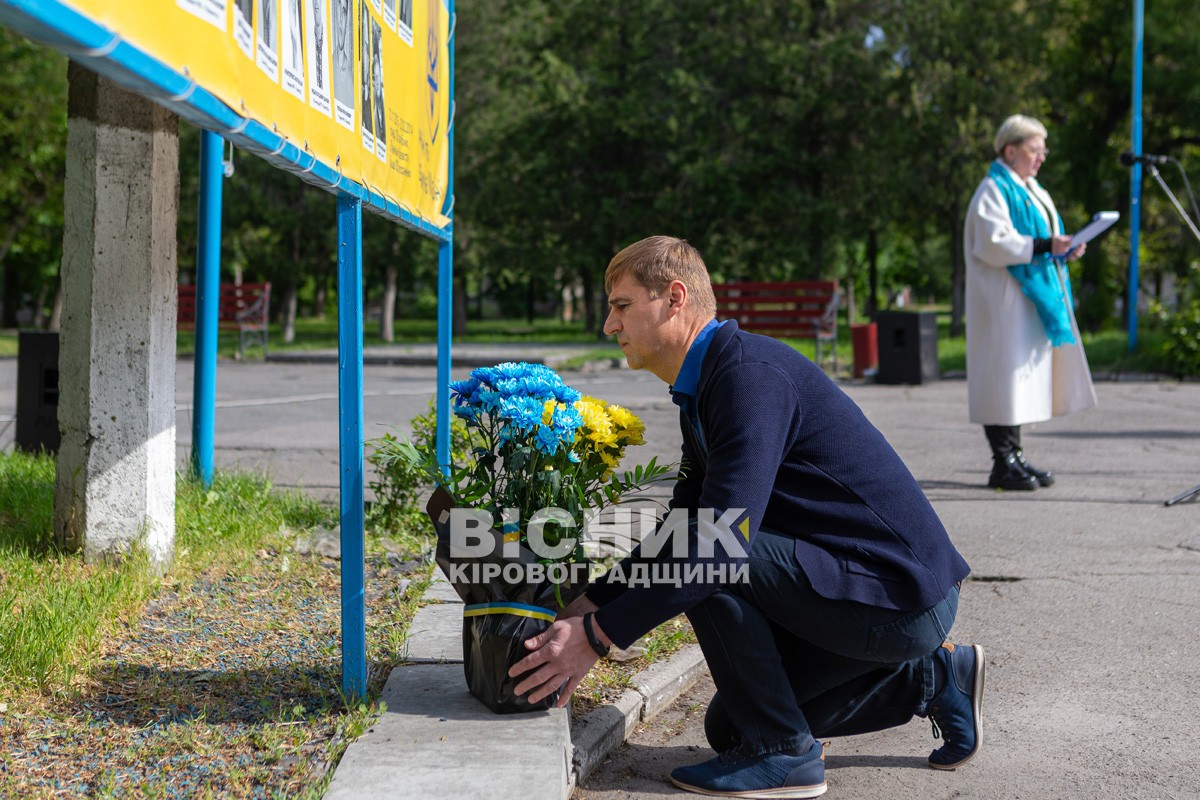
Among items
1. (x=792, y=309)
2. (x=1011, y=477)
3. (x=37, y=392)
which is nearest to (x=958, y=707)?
(x=1011, y=477)

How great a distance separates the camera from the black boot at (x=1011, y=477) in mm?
7531

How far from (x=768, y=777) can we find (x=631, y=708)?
62 cm

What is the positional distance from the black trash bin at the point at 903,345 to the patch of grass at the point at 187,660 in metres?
10.7

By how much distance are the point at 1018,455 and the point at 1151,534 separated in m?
1.41

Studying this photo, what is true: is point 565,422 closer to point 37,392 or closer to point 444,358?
point 444,358

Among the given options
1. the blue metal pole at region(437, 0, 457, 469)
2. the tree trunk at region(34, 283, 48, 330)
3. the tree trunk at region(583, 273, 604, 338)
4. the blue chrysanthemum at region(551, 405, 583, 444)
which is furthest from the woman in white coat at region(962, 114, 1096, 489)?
the tree trunk at region(34, 283, 48, 330)

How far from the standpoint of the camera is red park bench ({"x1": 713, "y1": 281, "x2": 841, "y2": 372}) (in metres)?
17.5

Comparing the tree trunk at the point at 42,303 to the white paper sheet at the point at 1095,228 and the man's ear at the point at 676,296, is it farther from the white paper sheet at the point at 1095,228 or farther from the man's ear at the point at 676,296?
the man's ear at the point at 676,296

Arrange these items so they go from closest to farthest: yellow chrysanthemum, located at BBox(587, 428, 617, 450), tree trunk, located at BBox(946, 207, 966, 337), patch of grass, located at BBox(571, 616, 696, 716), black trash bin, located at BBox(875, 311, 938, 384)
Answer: yellow chrysanthemum, located at BBox(587, 428, 617, 450) < patch of grass, located at BBox(571, 616, 696, 716) < black trash bin, located at BBox(875, 311, 938, 384) < tree trunk, located at BBox(946, 207, 966, 337)

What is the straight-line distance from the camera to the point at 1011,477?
7.55 meters

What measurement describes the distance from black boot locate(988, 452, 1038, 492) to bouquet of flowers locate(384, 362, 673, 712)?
4.53m

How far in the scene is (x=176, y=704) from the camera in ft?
11.2

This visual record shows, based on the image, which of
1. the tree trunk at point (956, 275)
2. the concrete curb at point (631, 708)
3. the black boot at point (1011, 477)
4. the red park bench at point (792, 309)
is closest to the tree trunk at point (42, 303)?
the tree trunk at point (956, 275)

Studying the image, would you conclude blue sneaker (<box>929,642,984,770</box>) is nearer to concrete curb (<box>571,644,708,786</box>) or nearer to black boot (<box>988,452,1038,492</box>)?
concrete curb (<box>571,644,708,786</box>)
